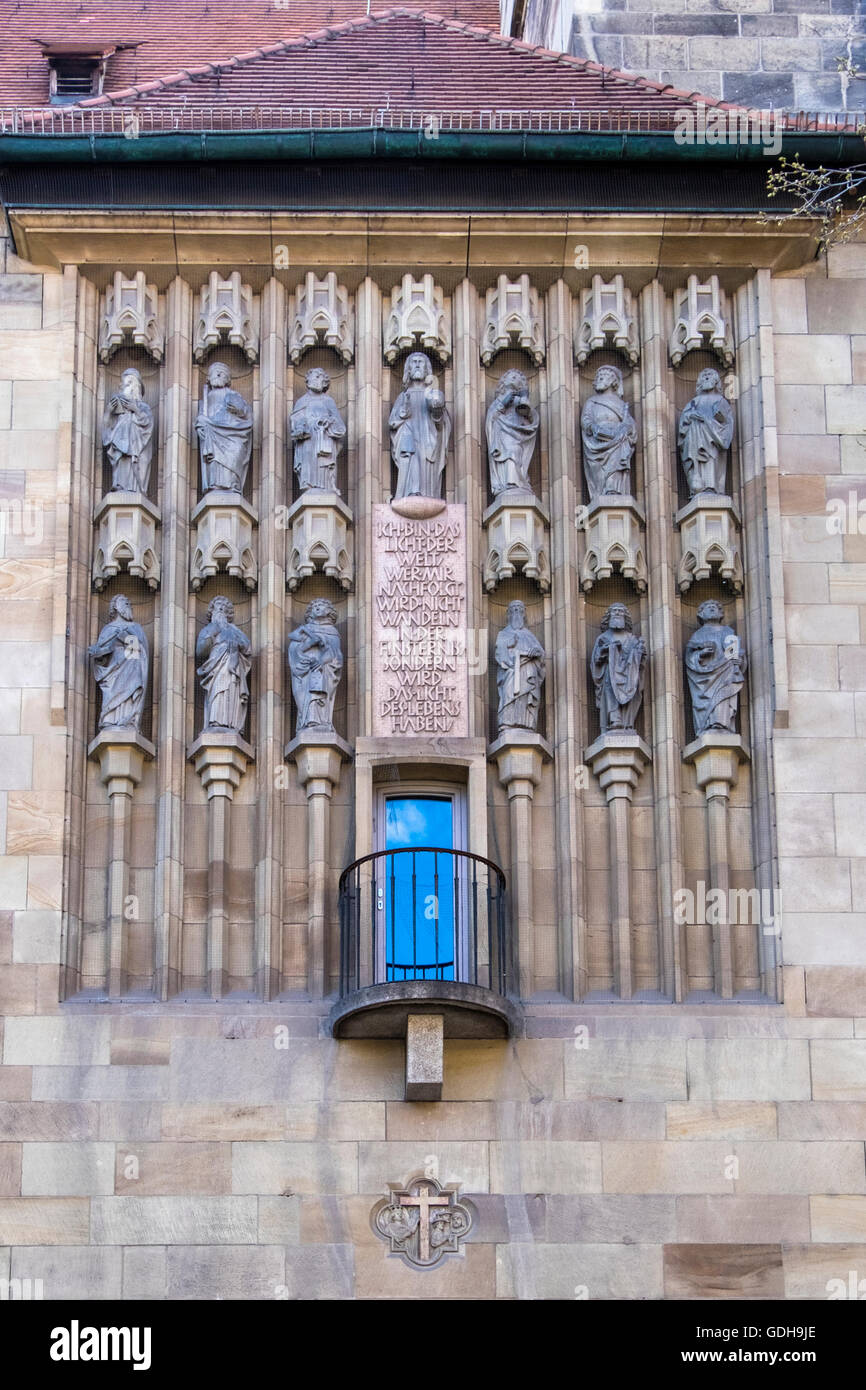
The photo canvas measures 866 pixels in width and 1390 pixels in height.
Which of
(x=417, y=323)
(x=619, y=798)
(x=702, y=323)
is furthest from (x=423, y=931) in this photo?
(x=702, y=323)

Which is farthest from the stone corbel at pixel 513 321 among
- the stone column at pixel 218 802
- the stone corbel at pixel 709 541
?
the stone column at pixel 218 802

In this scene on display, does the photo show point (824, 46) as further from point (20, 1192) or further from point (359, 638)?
point (20, 1192)

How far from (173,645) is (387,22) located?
20.7 feet

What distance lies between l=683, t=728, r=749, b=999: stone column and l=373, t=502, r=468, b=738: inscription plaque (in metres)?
1.70

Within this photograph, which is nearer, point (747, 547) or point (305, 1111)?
point (305, 1111)

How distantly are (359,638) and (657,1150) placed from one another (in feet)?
14.0

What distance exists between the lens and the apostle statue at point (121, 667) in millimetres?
18641

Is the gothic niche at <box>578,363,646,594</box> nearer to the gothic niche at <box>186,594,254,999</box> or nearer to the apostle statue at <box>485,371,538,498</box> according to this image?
the apostle statue at <box>485,371,538,498</box>

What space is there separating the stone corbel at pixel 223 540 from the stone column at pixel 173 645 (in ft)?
0.42

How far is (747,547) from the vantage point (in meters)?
19.4

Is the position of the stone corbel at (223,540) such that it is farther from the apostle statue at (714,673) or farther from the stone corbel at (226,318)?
the apostle statue at (714,673)
